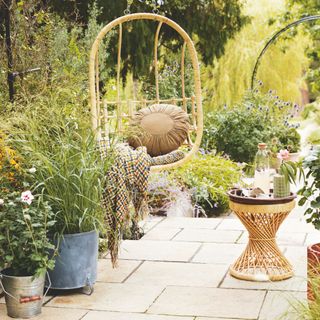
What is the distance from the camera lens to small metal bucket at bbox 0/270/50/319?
2990 millimetres

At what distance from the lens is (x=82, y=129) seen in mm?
3426

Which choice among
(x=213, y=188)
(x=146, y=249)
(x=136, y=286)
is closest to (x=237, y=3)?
(x=213, y=188)

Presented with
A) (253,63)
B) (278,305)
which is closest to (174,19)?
(253,63)

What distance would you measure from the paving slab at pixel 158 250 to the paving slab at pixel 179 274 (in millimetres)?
120

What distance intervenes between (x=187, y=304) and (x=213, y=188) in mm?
2464

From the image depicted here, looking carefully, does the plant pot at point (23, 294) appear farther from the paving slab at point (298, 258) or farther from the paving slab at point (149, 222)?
the paving slab at point (149, 222)

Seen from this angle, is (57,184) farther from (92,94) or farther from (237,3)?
(237,3)

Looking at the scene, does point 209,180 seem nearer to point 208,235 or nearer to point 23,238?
point 208,235

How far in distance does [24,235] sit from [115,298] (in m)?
0.60

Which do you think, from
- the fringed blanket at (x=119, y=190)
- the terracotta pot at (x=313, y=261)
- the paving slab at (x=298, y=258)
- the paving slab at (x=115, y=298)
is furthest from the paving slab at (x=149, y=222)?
the terracotta pot at (x=313, y=261)

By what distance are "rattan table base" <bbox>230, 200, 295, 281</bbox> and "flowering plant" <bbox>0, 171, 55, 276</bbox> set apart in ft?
3.40

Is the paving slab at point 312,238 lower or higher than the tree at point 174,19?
lower

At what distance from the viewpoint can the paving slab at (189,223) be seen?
473cm

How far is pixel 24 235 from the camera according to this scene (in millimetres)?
2959
